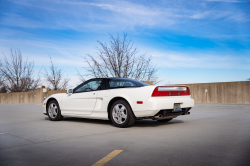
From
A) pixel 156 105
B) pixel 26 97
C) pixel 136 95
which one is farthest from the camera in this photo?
pixel 26 97

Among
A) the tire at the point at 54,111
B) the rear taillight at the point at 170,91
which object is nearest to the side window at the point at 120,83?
the rear taillight at the point at 170,91

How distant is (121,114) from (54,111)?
2957 mm

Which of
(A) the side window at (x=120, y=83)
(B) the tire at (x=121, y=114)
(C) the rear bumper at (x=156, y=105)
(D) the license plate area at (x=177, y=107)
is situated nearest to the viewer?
(C) the rear bumper at (x=156, y=105)

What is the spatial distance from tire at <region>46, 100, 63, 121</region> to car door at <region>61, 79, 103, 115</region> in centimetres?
27

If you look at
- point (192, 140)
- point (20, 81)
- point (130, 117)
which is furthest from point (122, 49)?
point (20, 81)

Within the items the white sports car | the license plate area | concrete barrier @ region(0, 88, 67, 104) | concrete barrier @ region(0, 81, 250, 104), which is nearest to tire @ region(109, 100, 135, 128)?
the white sports car

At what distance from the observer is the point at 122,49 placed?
73.6 ft

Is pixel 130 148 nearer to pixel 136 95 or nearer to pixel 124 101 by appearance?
pixel 136 95

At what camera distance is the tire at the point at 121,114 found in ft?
19.3

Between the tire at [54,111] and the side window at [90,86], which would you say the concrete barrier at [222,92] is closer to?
the side window at [90,86]

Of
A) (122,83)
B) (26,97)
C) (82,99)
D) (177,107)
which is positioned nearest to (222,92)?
(177,107)

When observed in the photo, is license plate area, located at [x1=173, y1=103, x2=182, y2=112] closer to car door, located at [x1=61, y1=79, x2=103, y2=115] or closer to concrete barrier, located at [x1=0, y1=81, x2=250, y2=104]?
car door, located at [x1=61, y1=79, x2=103, y2=115]

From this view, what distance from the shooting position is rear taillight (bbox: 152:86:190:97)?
5762 mm

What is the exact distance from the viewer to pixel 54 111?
7949 millimetres
